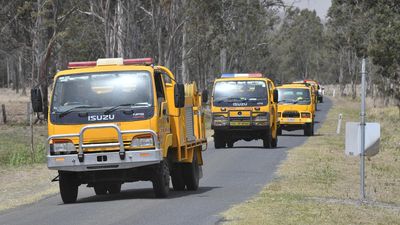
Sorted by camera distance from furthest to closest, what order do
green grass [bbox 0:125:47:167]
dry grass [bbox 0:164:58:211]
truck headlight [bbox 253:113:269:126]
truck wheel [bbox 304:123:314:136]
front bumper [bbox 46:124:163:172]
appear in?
truck wheel [bbox 304:123:314:136], truck headlight [bbox 253:113:269:126], green grass [bbox 0:125:47:167], dry grass [bbox 0:164:58:211], front bumper [bbox 46:124:163:172]

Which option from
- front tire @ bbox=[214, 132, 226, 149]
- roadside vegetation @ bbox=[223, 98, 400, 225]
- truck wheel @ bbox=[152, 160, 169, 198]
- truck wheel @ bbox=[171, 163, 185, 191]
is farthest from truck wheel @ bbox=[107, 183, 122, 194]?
front tire @ bbox=[214, 132, 226, 149]

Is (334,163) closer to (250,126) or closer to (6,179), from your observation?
(250,126)

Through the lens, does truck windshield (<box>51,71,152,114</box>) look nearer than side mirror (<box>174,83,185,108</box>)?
Yes

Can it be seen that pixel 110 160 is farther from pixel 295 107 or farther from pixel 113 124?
pixel 295 107

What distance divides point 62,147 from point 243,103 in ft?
50.9

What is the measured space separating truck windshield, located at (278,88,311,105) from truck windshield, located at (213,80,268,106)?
29.7 ft

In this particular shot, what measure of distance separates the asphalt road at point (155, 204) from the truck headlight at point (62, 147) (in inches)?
36.3

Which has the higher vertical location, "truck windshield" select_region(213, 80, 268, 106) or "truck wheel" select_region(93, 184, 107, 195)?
"truck windshield" select_region(213, 80, 268, 106)

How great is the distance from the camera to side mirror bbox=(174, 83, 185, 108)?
49.2ft

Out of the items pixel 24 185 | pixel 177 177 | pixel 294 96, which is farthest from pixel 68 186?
pixel 294 96

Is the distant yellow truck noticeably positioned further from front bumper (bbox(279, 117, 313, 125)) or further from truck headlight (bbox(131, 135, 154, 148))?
truck headlight (bbox(131, 135, 154, 148))

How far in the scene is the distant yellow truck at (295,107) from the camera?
125ft

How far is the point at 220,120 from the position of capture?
29.9m

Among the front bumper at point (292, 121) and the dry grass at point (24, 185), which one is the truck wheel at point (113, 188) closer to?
the dry grass at point (24, 185)
